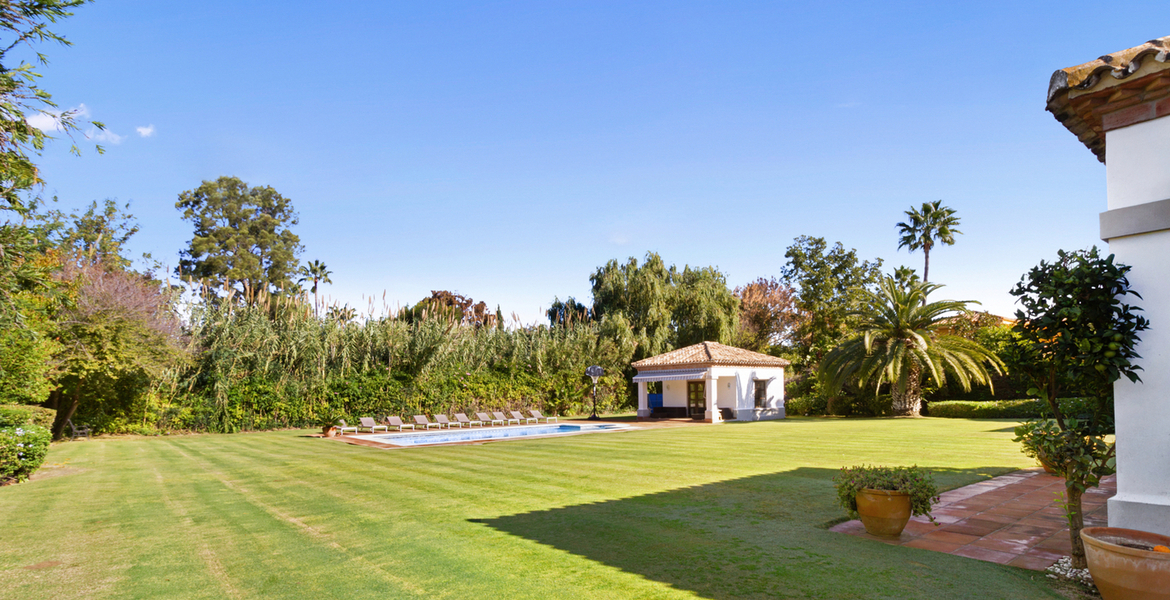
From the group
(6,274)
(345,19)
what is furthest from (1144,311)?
(345,19)

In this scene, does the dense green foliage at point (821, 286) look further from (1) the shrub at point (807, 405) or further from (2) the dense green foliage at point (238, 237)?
(2) the dense green foliage at point (238, 237)

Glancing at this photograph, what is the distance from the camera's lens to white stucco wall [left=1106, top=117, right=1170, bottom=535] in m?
4.51

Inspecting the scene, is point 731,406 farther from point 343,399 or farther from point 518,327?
point 343,399

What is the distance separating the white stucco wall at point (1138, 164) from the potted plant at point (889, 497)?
2.97 meters

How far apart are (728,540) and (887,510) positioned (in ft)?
5.21

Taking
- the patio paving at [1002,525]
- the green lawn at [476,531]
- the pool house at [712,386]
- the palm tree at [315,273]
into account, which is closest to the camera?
the green lawn at [476,531]

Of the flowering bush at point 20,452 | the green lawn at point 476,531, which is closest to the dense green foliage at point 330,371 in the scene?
the green lawn at point 476,531

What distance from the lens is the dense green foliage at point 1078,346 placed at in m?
4.54

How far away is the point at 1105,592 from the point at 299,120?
21866mm

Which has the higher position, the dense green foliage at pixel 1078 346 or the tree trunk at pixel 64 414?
the dense green foliage at pixel 1078 346

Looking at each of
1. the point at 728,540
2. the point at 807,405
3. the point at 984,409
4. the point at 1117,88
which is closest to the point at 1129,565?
the point at 728,540

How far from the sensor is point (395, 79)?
57.5 ft

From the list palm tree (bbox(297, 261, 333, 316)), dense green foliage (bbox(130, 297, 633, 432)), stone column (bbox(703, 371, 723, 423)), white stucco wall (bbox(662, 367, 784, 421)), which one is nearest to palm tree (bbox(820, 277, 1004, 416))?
white stucco wall (bbox(662, 367, 784, 421))

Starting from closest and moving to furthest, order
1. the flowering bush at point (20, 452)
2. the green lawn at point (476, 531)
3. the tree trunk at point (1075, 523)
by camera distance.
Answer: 1. the green lawn at point (476, 531)
2. the tree trunk at point (1075, 523)
3. the flowering bush at point (20, 452)
